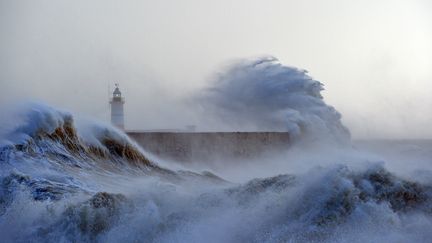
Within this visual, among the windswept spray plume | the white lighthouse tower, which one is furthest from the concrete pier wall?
the white lighthouse tower

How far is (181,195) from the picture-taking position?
269 inches

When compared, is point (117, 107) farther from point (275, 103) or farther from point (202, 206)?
point (202, 206)

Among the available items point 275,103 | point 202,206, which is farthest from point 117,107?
point 202,206

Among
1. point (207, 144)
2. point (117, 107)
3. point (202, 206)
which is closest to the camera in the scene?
point (202, 206)

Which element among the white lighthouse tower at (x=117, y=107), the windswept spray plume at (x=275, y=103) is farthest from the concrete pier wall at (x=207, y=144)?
the white lighthouse tower at (x=117, y=107)

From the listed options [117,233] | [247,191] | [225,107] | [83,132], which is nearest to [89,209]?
[117,233]

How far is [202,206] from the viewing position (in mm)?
6648

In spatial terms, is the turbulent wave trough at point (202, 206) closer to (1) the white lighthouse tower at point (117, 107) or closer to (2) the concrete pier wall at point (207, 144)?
(2) the concrete pier wall at point (207, 144)

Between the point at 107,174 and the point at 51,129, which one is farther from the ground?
the point at 51,129

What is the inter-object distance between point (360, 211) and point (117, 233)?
8.51 ft

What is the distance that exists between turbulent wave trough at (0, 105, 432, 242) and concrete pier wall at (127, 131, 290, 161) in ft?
13.2

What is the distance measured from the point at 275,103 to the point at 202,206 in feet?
33.2

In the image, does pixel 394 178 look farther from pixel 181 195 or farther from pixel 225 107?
pixel 225 107

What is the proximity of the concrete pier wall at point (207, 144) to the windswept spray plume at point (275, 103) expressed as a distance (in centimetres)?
98
